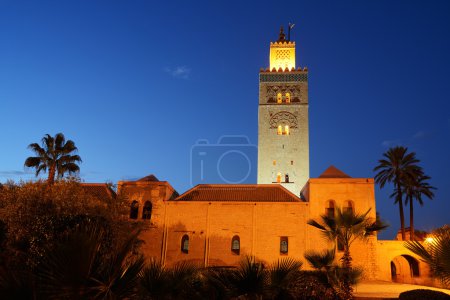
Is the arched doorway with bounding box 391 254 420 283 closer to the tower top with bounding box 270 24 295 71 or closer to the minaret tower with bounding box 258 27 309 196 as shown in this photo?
the minaret tower with bounding box 258 27 309 196

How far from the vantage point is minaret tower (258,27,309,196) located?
37781 millimetres

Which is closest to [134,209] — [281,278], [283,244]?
[283,244]

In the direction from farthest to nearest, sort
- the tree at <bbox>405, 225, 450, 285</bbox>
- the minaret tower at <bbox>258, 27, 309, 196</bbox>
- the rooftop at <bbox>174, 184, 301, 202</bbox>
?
the minaret tower at <bbox>258, 27, 309, 196</bbox> → the rooftop at <bbox>174, 184, 301, 202</bbox> → the tree at <bbox>405, 225, 450, 285</bbox>

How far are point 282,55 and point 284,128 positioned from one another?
8996mm

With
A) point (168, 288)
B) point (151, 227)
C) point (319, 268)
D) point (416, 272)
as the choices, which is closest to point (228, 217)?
point (151, 227)

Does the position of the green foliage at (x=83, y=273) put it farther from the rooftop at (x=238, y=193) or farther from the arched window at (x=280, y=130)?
the arched window at (x=280, y=130)

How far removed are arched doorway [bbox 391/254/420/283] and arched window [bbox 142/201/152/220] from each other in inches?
695

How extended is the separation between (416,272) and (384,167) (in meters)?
7.74

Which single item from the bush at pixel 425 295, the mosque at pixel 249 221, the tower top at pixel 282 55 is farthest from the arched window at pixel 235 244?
the tower top at pixel 282 55

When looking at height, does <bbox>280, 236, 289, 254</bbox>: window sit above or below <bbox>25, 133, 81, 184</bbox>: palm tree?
below

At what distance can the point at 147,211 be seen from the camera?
90.4 ft

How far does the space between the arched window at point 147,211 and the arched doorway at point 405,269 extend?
17.7 metres

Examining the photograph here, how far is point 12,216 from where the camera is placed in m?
16.5

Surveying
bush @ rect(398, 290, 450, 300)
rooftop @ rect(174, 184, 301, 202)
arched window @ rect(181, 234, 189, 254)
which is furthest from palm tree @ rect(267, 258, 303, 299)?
arched window @ rect(181, 234, 189, 254)
